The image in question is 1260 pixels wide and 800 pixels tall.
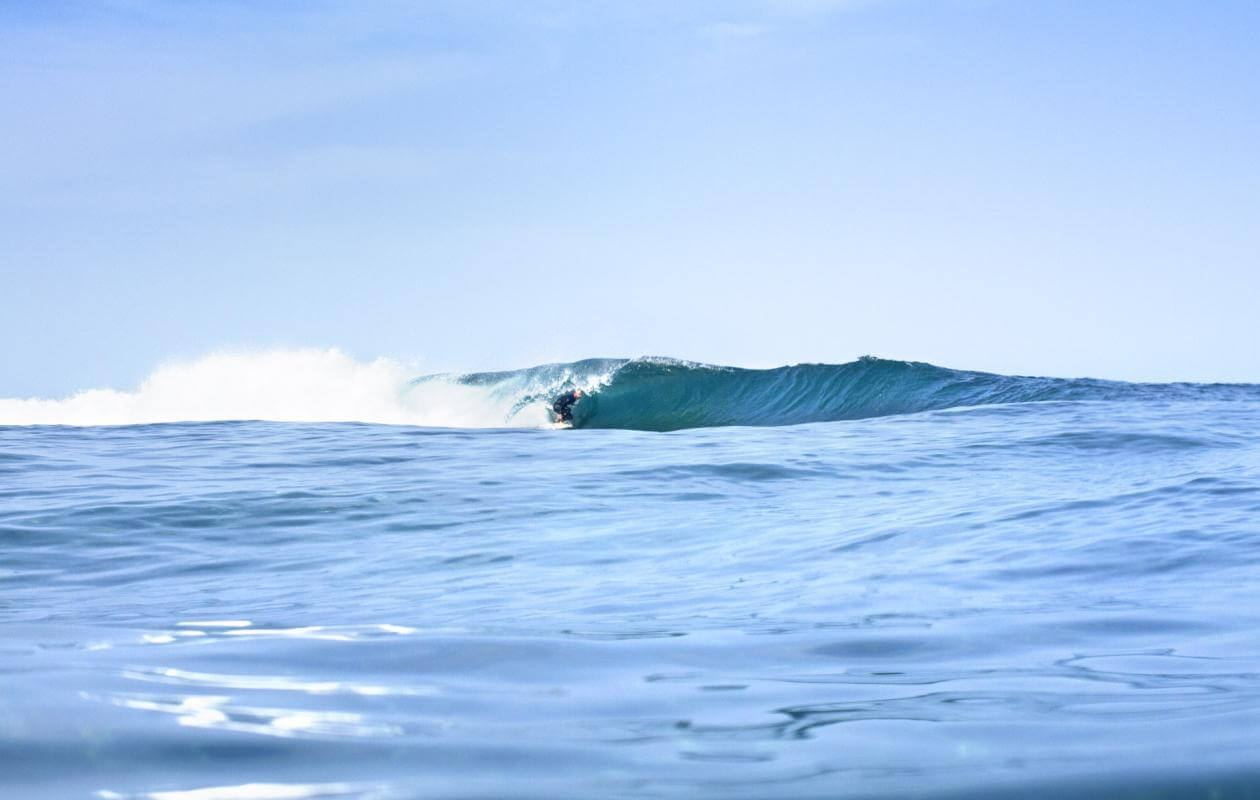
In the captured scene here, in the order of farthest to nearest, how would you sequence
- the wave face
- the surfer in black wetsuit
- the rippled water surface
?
the surfer in black wetsuit, the wave face, the rippled water surface

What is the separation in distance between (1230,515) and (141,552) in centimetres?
550

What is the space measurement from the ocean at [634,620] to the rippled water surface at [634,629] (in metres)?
0.01

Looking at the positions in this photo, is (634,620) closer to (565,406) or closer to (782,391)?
(782,391)

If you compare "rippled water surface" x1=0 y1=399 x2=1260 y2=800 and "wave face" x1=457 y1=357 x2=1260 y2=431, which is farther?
"wave face" x1=457 y1=357 x2=1260 y2=431

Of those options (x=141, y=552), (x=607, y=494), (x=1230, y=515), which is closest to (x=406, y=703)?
(x=141, y=552)

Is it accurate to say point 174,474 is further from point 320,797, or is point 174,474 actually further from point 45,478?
point 320,797

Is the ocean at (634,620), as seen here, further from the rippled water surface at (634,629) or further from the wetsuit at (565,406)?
the wetsuit at (565,406)

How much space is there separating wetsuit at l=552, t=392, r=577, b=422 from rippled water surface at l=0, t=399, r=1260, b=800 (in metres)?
13.5

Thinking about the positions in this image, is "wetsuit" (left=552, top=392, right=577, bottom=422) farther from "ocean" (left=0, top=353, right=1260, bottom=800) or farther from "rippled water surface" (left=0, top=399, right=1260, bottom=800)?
"rippled water surface" (left=0, top=399, right=1260, bottom=800)

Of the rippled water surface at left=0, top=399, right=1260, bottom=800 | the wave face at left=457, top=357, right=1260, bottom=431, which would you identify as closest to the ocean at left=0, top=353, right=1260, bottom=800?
the rippled water surface at left=0, top=399, right=1260, bottom=800

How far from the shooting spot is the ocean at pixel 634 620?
1.74 m

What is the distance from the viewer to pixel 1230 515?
233 inches

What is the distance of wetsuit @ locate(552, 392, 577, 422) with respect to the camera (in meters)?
23.0

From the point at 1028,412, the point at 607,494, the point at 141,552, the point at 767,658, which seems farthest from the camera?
the point at 1028,412
